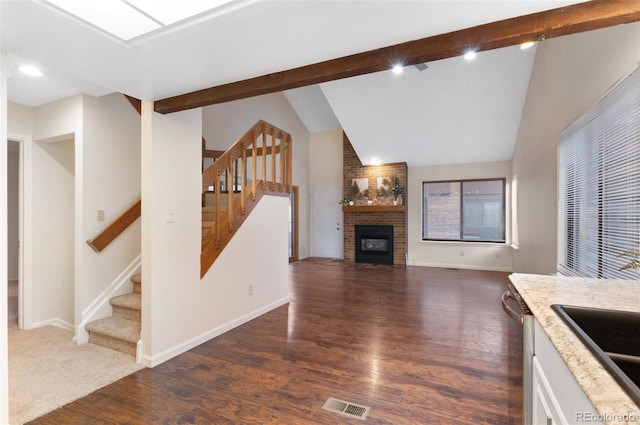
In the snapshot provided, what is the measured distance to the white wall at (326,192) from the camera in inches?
345

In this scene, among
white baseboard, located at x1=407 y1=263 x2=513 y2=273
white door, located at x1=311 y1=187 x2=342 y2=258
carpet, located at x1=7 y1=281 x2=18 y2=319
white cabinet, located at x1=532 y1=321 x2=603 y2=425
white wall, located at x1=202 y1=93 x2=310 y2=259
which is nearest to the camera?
white cabinet, located at x1=532 y1=321 x2=603 y2=425

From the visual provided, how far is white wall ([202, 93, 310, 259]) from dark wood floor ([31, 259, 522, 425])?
3866 millimetres

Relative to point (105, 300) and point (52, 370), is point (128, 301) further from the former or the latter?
point (52, 370)

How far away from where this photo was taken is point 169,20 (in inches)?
60.0

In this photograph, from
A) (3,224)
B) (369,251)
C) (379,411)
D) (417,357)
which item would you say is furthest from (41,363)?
(369,251)

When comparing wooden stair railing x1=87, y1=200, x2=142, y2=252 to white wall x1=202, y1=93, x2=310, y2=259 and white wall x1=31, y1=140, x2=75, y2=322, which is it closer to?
white wall x1=31, y1=140, x2=75, y2=322

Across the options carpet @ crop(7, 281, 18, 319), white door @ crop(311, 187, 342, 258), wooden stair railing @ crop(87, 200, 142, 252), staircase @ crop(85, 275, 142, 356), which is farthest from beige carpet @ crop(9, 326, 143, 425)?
white door @ crop(311, 187, 342, 258)

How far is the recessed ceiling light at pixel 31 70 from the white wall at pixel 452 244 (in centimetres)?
694

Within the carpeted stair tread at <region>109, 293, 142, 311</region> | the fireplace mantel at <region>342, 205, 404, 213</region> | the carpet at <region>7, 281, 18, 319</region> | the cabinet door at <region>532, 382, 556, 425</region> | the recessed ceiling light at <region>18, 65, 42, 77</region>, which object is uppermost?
the recessed ceiling light at <region>18, 65, 42, 77</region>

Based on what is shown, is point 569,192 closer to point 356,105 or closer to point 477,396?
point 477,396

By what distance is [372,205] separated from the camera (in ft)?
25.5

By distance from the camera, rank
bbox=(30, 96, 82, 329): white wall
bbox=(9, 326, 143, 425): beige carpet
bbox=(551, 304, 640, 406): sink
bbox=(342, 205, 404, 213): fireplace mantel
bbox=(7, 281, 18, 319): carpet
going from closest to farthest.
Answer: bbox=(551, 304, 640, 406): sink
bbox=(9, 326, 143, 425): beige carpet
bbox=(30, 96, 82, 329): white wall
bbox=(7, 281, 18, 319): carpet
bbox=(342, 205, 404, 213): fireplace mantel

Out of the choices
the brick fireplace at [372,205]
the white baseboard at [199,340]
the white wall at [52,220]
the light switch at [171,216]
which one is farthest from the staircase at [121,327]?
the brick fireplace at [372,205]

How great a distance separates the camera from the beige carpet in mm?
2045
